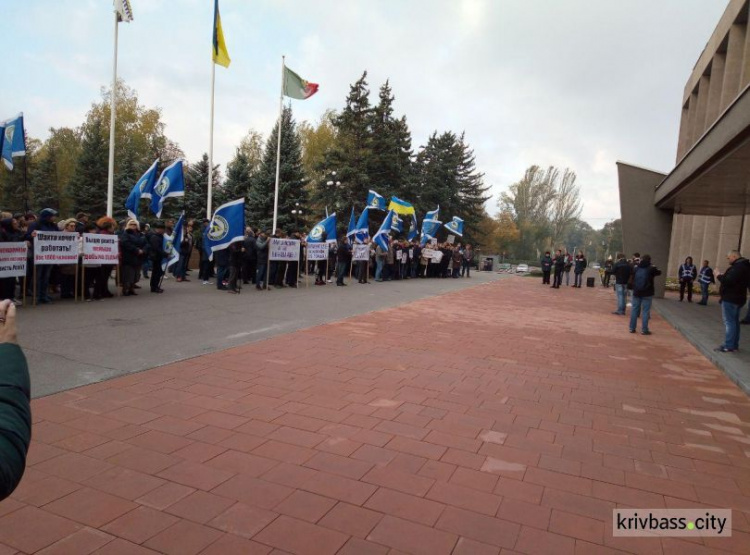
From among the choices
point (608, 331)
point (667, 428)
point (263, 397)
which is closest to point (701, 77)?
point (608, 331)

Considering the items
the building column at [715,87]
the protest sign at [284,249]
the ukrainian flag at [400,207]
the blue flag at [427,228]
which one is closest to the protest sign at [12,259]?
the protest sign at [284,249]

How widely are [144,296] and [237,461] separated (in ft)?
31.2

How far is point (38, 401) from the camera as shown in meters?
4.65

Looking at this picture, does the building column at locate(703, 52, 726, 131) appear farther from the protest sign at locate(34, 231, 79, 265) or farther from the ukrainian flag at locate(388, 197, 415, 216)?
the protest sign at locate(34, 231, 79, 265)

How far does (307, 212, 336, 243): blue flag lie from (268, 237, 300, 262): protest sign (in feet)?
3.20

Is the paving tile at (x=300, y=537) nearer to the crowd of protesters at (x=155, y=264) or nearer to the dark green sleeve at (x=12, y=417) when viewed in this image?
the dark green sleeve at (x=12, y=417)

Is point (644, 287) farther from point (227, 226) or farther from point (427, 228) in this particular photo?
point (427, 228)

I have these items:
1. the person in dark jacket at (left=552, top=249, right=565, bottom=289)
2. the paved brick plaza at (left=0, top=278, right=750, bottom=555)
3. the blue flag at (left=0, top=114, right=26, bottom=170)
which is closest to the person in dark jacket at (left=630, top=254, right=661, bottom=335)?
the paved brick plaza at (left=0, top=278, right=750, bottom=555)

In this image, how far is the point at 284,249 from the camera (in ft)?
53.3

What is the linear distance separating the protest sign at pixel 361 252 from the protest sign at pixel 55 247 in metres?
10.8

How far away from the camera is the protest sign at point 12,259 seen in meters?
9.00

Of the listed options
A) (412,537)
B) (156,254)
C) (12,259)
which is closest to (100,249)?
(156,254)

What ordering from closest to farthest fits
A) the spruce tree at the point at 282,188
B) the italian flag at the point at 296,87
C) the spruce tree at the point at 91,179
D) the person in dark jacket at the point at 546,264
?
the italian flag at the point at 296,87, the person in dark jacket at the point at 546,264, the spruce tree at the point at 282,188, the spruce tree at the point at 91,179

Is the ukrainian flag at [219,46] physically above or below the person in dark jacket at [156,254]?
above
